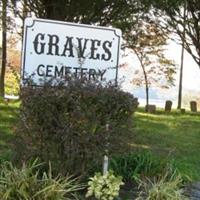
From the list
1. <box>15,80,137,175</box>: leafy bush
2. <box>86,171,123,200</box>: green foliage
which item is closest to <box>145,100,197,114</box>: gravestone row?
<box>15,80,137,175</box>: leafy bush

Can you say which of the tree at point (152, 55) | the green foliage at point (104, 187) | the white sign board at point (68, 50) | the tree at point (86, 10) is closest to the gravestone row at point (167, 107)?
the tree at point (152, 55)

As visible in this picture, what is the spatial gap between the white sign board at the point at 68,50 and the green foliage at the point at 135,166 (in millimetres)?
1070

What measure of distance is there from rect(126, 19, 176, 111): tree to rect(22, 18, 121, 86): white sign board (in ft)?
69.5

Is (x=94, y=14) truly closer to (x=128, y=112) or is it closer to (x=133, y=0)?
(x=133, y=0)

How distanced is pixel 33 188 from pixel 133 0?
1187 centimetres

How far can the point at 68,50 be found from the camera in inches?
234

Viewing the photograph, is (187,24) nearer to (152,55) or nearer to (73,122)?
(152,55)

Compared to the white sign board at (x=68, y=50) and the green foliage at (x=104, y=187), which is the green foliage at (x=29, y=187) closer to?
the green foliage at (x=104, y=187)

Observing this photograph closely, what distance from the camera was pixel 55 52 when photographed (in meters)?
5.89

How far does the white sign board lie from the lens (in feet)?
19.1

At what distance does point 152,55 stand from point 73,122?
24430mm

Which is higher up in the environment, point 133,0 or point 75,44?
point 133,0

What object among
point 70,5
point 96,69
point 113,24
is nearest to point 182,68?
point 113,24

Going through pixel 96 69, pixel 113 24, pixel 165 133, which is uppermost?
pixel 113 24
